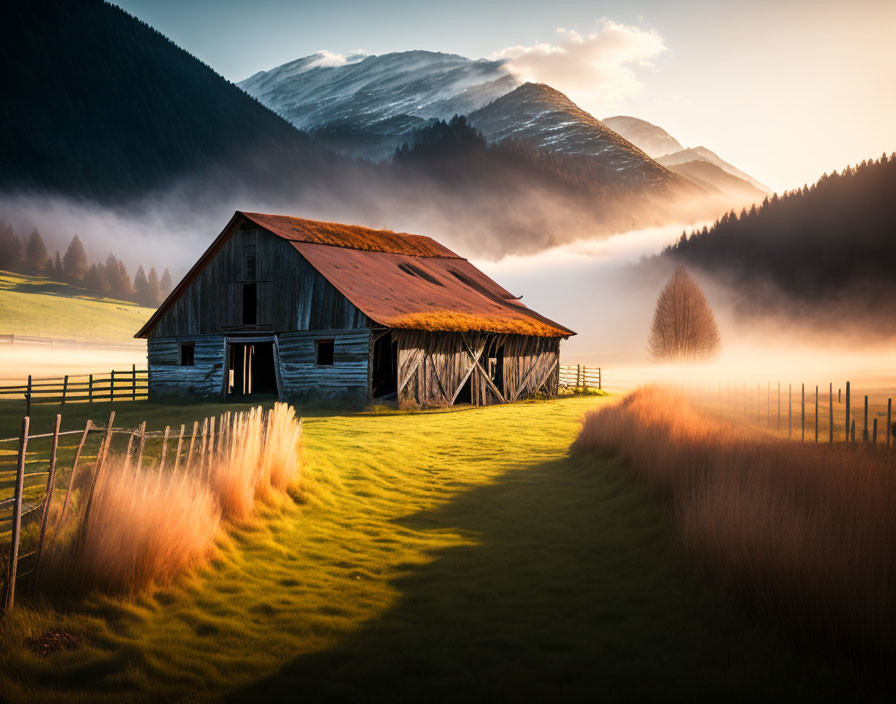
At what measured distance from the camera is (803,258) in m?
61.1

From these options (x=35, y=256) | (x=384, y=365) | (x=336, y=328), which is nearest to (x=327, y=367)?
(x=336, y=328)

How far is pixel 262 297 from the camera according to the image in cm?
2675

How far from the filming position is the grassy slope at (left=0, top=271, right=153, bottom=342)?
93.9m

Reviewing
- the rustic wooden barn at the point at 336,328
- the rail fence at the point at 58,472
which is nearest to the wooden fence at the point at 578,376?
the rustic wooden barn at the point at 336,328

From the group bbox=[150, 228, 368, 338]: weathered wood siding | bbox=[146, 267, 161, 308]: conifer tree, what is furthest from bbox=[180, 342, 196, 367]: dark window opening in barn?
bbox=[146, 267, 161, 308]: conifer tree

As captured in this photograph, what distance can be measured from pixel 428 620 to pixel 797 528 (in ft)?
10.7

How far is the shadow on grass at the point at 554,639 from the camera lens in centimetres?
419

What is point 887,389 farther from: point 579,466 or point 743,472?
point 743,472

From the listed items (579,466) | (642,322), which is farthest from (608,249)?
(579,466)

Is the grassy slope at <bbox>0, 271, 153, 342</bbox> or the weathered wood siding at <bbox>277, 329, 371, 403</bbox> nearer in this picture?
the weathered wood siding at <bbox>277, 329, 371, 403</bbox>

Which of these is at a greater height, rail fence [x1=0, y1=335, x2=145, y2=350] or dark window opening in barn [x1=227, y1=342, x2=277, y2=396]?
rail fence [x1=0, y1=335, x2=145, y2=350]

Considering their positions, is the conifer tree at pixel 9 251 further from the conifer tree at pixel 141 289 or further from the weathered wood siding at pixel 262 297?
the weathered wood siding at pixel 262 297

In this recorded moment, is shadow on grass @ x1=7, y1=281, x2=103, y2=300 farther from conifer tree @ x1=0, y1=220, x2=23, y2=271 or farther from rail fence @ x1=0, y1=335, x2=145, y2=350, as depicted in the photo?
rail fence @ x1=0, y1=335, x2=145, y2=350

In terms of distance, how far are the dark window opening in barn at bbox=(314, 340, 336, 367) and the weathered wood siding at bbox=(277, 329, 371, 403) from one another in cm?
23
